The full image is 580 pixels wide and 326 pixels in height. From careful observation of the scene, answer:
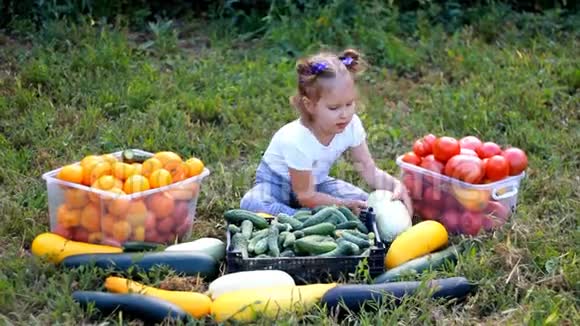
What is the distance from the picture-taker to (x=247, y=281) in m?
3.93

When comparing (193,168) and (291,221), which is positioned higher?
(193,168)

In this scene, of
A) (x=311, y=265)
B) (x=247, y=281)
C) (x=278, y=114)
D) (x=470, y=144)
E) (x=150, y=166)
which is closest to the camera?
(x=247, y=281)

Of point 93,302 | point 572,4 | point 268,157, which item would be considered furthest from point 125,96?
point 572,4

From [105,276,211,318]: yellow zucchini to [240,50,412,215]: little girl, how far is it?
974 millimetres

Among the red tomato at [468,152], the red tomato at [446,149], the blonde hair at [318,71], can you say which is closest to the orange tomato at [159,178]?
the blonde hair at [318,71]

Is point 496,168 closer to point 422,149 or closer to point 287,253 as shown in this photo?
point 422,149

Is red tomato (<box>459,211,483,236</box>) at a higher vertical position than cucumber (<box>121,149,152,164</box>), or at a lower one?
lower

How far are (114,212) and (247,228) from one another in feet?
1.87

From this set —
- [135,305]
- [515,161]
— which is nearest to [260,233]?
[135,305]

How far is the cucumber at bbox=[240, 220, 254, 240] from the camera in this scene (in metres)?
4.26

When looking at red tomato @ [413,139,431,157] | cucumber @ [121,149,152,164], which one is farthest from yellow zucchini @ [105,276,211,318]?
red tomato @ [413,139,431,157]

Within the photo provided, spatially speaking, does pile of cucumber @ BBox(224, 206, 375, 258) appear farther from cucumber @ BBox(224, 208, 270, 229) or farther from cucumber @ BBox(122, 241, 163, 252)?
cucumber @ BBox(122, 241, 163, 252)

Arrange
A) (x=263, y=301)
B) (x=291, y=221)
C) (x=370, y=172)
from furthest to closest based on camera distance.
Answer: (x=370, y=172) < (x=291, y=221) < (x=263, y=301)

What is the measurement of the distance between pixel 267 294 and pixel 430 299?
623 millimetres
